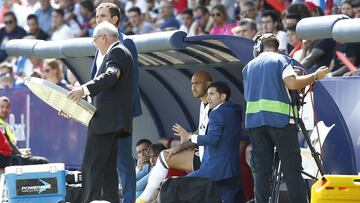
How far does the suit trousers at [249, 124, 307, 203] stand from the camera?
11.2 meters

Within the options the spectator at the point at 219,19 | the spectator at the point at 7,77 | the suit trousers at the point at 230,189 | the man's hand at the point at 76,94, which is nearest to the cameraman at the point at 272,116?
the suit trousers at the point at 230,189

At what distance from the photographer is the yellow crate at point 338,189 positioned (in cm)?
1017

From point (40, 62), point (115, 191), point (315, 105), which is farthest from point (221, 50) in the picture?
point (40, 62)

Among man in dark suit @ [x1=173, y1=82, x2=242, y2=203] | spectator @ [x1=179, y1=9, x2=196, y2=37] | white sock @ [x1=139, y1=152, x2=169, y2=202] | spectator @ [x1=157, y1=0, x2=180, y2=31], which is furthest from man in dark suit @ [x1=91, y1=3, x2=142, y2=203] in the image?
spectator @ [x1=157, y1=0, x2=180, y2=31]

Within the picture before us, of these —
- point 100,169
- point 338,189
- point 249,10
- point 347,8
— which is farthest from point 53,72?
point 338,189

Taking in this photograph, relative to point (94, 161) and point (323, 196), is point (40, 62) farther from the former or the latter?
point (323, 196)

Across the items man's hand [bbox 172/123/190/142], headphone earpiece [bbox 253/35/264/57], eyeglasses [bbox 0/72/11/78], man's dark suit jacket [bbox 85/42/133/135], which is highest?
headphone earpiece [bbox 253/35/264/57]

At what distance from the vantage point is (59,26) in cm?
2105

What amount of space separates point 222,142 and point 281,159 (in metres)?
1.34

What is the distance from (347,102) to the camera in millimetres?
12266

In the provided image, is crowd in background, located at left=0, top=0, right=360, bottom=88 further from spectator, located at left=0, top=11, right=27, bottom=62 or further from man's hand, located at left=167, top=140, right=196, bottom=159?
man's hand, located at left=167, top=140, right=196, bottom=159

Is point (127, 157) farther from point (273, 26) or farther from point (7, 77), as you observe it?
point (7, 77)

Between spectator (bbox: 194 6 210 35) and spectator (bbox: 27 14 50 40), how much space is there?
3.47 meters

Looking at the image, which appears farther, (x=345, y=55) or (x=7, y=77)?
(x=7, y=77)
